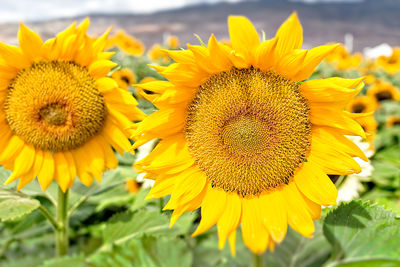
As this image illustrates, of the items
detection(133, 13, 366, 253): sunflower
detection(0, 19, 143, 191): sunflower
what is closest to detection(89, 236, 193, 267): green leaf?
detection(133, 13, 366, 253): sunflower

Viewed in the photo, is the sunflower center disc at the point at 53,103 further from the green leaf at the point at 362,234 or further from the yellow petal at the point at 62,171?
the green leaf at the point at 362,234

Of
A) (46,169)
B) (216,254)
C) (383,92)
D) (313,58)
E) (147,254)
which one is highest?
(313,58)

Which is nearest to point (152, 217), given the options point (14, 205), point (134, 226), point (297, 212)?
point (134, 226)

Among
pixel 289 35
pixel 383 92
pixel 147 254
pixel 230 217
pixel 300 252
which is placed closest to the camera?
pixel 289 35

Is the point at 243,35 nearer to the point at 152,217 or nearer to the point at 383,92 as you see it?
the point at 152,217

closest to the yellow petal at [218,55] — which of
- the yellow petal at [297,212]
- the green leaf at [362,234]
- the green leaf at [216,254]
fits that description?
the yellow petal at [297,212]

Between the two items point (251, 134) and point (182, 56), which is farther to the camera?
point (251, 134)

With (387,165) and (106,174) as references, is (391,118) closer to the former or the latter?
(387,165)
